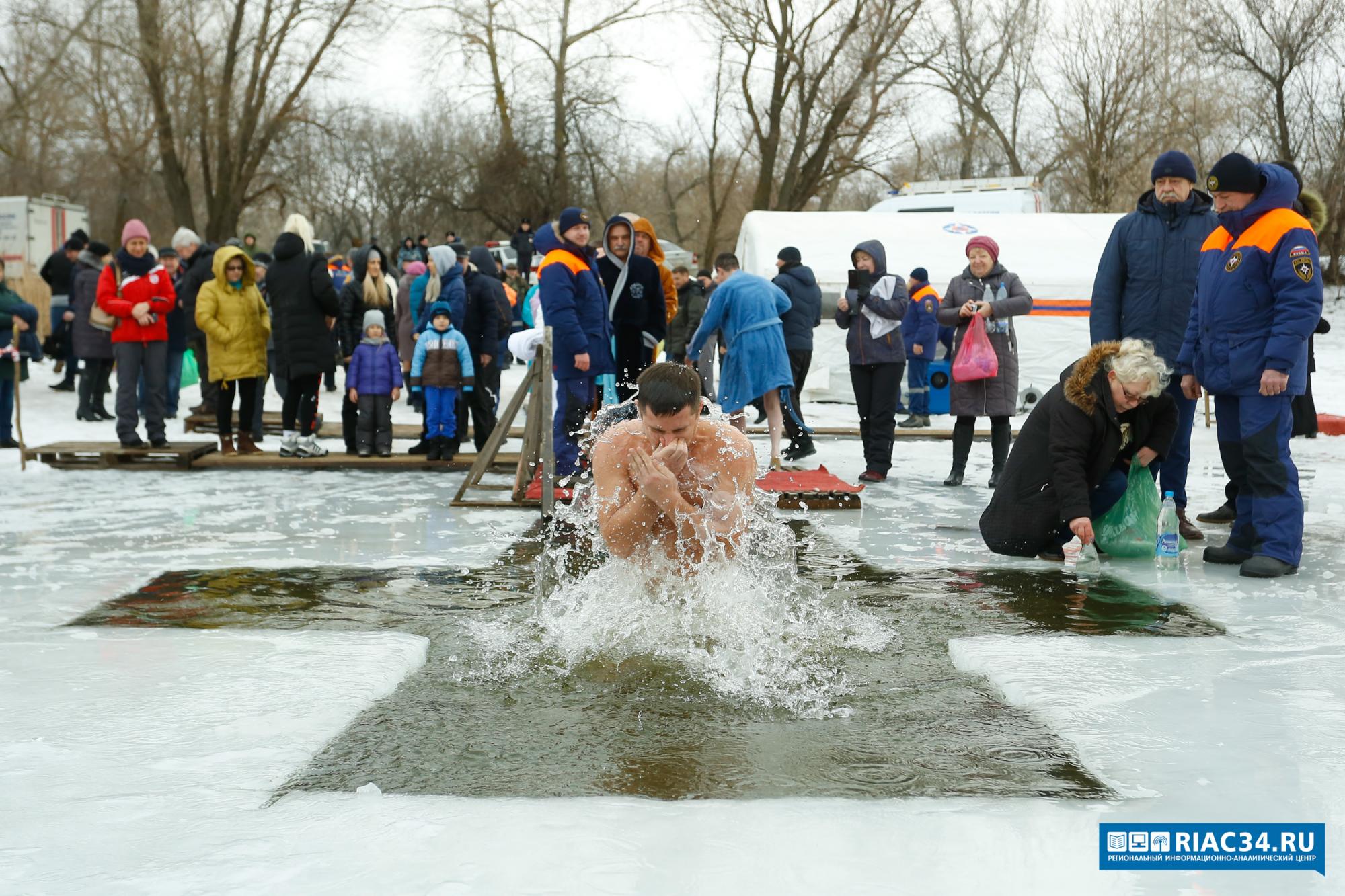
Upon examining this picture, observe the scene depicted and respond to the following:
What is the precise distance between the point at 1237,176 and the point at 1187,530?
2.04 metres

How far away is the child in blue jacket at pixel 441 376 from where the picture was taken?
Result: 10344mm

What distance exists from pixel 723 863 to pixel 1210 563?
14.2 feet

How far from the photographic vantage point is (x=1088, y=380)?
Answer: 5930 millimetres

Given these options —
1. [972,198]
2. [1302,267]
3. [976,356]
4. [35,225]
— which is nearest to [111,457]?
[976,356]

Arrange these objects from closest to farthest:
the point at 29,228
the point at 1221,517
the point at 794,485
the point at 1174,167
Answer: the point at 1174,167 → the point at 1221,517 → the point at 794,485 → the point at 29,228

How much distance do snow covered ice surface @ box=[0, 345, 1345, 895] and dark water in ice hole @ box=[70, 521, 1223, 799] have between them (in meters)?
0.10

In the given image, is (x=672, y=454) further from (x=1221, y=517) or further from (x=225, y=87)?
(x=225, y=87)

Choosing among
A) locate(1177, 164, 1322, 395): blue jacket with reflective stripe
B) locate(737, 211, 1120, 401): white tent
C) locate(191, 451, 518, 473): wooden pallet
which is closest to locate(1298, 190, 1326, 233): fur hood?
Result: locate(1177, 164, 1322, 395): blue jacket with reflective stripe

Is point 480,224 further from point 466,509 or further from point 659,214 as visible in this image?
→ point 466,509

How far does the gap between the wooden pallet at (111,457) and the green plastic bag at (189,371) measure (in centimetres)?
430

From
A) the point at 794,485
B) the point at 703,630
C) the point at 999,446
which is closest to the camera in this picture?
the point at 703,630

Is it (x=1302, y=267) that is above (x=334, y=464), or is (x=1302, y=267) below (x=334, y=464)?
above

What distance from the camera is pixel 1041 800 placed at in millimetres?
3113

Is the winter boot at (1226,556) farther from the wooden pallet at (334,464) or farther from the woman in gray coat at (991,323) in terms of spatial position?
the wooden pallet at (334,464)
